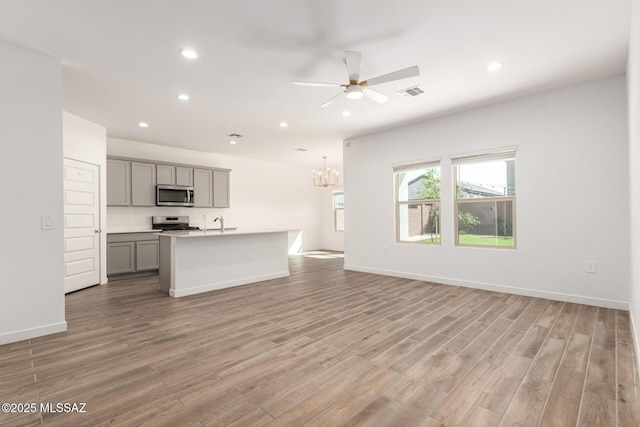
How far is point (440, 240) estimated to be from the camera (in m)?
5.32

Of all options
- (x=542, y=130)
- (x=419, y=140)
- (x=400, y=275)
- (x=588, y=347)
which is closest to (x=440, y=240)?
(x=400, y=275)

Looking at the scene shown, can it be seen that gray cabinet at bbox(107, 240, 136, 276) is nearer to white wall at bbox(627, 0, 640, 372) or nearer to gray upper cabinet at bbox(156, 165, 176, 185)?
gray upper cabinet at bbox(156, 165, 176, 185)

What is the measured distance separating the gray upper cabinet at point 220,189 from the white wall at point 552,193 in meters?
4.59

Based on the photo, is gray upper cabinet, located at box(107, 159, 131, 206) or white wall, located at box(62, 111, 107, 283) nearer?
white wall, located at box(62, 111, 107, 283)

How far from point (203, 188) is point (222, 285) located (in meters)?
3.27

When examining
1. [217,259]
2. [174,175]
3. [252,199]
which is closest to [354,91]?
[217,259]

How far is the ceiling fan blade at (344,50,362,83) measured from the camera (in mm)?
3018

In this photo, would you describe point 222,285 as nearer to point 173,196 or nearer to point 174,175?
point 173,196

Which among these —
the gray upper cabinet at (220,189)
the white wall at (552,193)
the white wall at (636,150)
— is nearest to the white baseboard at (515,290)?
the white wall at (552,193)

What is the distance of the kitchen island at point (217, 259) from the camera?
4559 mm

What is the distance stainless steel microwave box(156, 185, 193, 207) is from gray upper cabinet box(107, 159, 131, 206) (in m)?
0.56

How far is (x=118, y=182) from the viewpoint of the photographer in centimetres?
612

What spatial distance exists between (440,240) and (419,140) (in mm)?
1786

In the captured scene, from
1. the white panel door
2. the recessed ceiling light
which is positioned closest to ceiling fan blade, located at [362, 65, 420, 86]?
the recessed ceiling light
